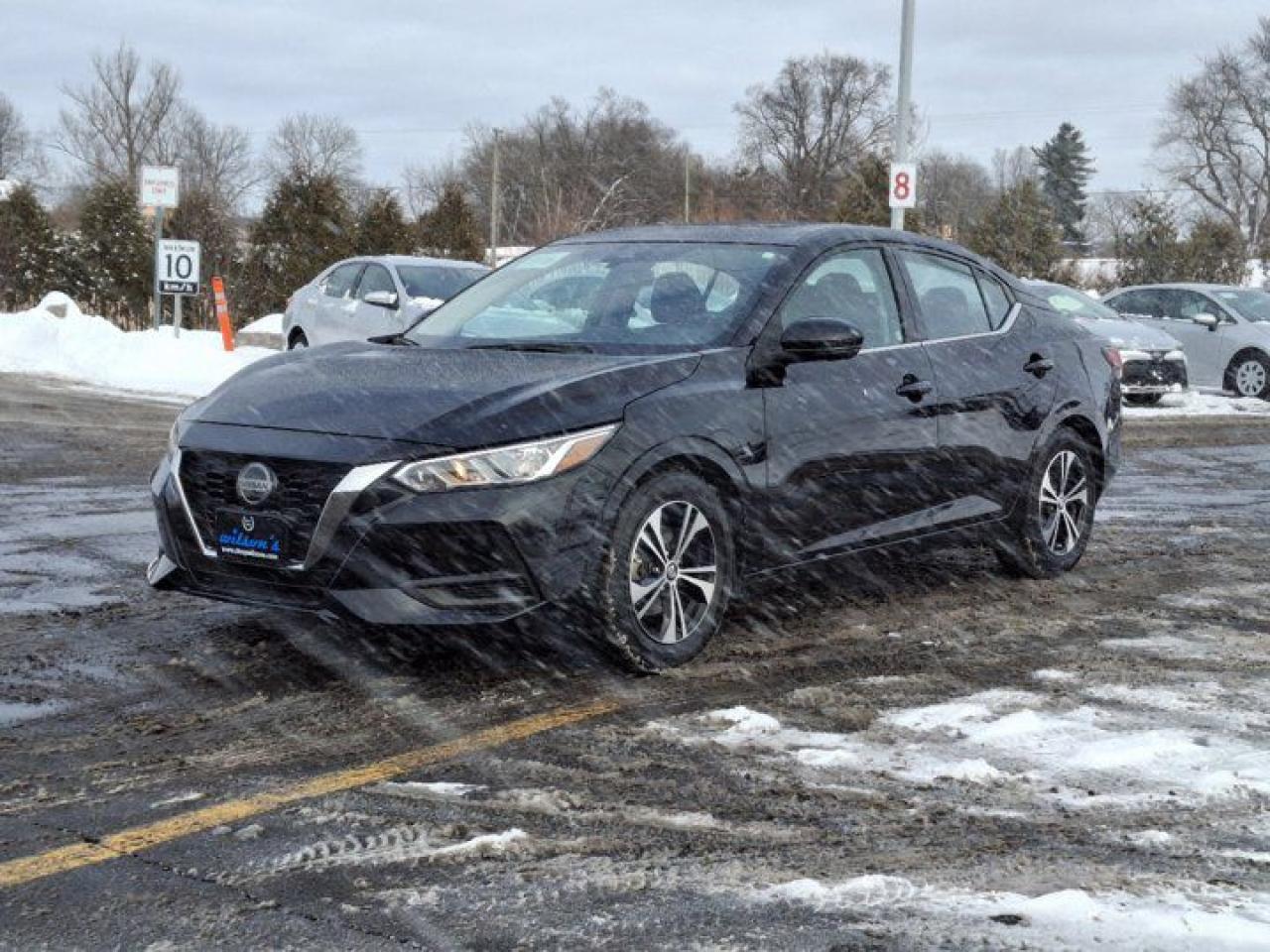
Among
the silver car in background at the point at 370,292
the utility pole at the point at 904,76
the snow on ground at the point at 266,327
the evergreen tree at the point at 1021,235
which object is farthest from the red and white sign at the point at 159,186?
the evergreen tree at the point at 1021,235

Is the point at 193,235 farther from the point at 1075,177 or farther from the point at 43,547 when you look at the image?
the point at 1075,177

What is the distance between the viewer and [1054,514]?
7.52 meters

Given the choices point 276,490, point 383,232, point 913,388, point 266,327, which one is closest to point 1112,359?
point 913,388

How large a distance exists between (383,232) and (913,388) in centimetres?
3139

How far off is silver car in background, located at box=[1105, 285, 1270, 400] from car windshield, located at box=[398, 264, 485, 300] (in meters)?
9.85

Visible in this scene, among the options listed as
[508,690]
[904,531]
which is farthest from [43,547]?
[904,531]

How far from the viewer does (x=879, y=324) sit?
259 inches

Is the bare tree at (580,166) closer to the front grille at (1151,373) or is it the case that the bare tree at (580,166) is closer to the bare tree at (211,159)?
the bare tree at (211,159)

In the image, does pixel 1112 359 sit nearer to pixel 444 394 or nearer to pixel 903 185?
pixel 444 394

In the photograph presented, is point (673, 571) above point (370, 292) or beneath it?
beneath

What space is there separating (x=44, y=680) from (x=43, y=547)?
271 cm

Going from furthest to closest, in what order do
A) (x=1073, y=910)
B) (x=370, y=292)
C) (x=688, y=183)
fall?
1. (x=688, y=183)
2. (x=370, y=292)
3. (x=1073, y=910)

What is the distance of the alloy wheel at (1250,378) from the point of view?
22109 millimetres

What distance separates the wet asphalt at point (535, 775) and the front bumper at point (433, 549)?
0.84 feet
